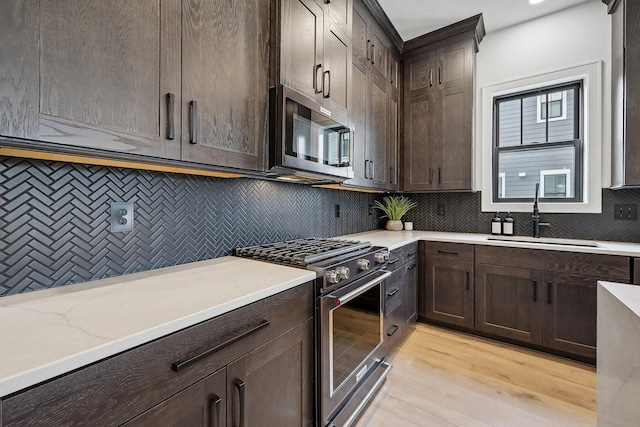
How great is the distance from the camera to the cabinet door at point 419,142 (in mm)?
3010

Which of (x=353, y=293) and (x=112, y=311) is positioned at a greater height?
(x=112, y=311)

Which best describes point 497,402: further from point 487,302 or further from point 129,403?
point 129,403

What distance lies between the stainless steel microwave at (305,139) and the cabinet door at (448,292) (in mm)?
1423

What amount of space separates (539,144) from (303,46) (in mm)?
2552

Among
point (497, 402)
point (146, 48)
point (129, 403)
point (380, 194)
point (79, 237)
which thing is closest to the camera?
point (129, 403)

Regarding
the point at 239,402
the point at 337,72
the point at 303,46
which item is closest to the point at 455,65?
the point at 337,72

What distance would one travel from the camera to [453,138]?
9.49ft

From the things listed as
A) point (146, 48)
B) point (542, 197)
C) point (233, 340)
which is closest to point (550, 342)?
point (542, 197)

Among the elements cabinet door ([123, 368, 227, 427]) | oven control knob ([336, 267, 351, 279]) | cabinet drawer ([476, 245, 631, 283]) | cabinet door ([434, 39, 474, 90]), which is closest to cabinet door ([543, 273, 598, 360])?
cabinet drawer ([476, 245, 631, 283])

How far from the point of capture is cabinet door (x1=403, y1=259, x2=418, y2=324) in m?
2.44

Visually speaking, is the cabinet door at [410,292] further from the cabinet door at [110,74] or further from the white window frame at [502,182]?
the cabinet door at [110,74]

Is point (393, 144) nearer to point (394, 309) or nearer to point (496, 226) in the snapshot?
point (496, 226)

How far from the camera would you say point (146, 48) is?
3.23 ft

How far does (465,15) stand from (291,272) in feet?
9.66
